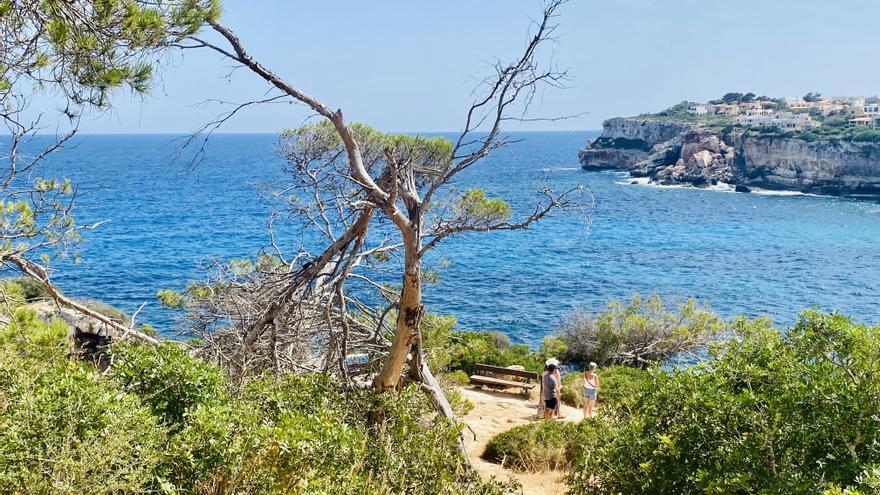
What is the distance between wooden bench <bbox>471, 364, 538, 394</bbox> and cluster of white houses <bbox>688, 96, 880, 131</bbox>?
3266 inches

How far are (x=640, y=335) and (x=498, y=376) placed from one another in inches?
245

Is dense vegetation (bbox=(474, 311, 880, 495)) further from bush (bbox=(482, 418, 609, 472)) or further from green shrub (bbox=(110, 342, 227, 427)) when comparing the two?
bush (bbox=(482, 418, 609, 472))

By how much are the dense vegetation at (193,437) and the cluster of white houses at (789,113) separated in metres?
93.0

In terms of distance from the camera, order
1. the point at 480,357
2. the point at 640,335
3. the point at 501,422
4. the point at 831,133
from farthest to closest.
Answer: the point at 831,133 → the point at 640,335 → the point at 480,357 → the point at 501,422

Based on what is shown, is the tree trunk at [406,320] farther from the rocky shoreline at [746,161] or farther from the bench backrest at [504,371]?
A: the rocky shoreline at [746,161]

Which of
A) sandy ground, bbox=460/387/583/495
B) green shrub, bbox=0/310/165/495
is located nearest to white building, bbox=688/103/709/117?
sandy ground, bbox=460/387/583/495

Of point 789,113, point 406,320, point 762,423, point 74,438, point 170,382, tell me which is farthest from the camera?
point 789,113

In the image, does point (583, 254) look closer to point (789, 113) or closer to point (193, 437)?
point (193, 437)

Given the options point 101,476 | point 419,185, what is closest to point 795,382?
point 101,476


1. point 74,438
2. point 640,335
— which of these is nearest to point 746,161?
point 640,335

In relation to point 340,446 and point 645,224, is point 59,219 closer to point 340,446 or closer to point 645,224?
point 340,446

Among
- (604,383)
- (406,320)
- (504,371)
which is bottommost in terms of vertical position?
(504,371)

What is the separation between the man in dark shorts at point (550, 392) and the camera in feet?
40.7

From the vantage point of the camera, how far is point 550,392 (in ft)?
40.8
